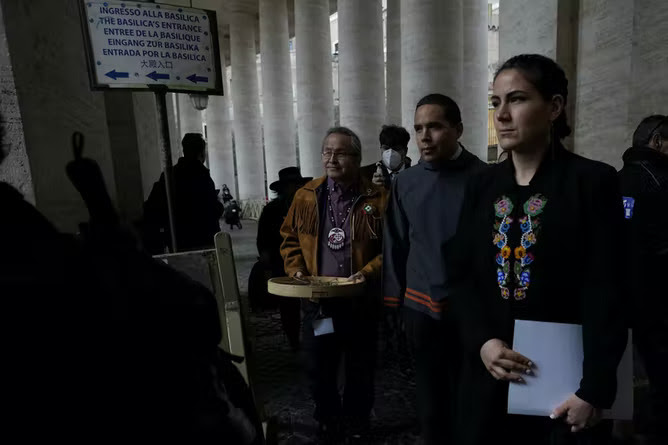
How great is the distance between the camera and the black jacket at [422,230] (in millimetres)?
2125

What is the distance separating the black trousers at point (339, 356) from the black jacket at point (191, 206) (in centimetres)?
146

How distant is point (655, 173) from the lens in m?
2.43

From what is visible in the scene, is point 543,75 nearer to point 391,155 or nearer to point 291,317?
point 391,155

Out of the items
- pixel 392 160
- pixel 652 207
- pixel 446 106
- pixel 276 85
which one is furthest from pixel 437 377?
pixel 276 85

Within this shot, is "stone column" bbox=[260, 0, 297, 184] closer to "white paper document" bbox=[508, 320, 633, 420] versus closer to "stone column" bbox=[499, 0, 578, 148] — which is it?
"stone column" bbox=[499, 0, 578, 148]

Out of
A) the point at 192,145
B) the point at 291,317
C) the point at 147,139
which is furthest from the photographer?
the point at 147,139

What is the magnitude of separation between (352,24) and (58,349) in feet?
32.7

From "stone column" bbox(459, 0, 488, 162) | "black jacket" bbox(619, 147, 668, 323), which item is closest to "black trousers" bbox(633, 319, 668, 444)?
"black jacket" bbox(619, 147, 668, 323)

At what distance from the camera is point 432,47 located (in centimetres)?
653

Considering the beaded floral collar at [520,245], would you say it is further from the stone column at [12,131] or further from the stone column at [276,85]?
the stone column at [276,85]

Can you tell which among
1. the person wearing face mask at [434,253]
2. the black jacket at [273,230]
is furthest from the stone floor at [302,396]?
the black jacket at [273,230]

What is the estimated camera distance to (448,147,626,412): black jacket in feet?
4.09

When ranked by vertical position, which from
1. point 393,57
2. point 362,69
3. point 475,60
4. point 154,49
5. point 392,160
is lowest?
point 392,160

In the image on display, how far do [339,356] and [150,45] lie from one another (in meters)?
2.06
